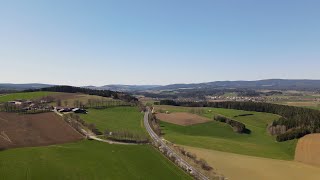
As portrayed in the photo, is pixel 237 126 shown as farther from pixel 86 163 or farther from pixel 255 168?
pixel 86 163

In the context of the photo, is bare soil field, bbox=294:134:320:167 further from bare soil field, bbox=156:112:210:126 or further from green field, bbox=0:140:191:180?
bare soil field, bbox=156:112:210:126

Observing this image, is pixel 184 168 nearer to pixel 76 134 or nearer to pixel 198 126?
pixel 76 134

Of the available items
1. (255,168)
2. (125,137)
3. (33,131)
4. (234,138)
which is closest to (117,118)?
(125,137)

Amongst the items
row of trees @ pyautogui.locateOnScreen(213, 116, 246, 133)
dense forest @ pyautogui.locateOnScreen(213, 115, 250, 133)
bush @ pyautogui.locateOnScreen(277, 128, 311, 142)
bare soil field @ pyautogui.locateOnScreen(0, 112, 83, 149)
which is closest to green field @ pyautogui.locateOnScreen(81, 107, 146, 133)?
bare soil field @ pyautogui.locateOnScreen(0, 112, 83, 149)

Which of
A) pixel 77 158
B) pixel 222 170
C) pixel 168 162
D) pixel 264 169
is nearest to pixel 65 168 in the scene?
pixel 77 158

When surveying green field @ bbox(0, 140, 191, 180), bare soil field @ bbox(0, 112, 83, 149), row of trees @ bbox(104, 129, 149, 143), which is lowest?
green field @ bbox(0, 140, 191, 180)

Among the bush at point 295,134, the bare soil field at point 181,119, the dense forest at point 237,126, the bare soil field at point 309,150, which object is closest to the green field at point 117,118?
the bare soil field at point 181,119
